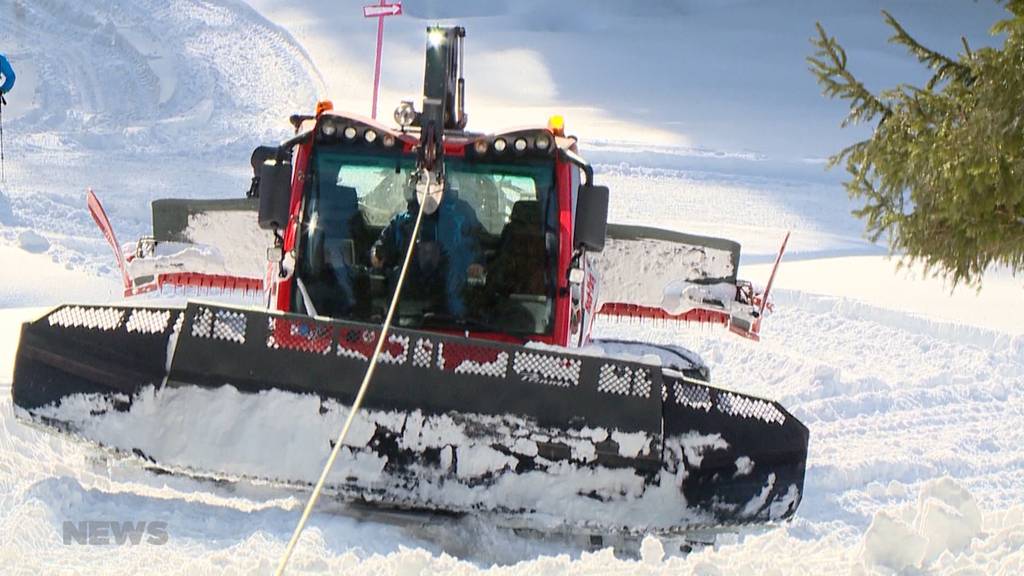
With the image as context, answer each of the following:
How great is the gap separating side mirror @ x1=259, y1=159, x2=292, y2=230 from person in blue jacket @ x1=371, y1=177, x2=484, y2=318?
434mm

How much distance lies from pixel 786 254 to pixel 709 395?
35.0 ft

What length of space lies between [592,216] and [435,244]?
0.70 m

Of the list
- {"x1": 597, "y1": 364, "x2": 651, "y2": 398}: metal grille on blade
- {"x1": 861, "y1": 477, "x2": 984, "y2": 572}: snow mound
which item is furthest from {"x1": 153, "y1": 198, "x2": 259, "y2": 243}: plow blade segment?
{"x1": 861, "y1": 477, "x2": 984, "y2": 572}: snow mound

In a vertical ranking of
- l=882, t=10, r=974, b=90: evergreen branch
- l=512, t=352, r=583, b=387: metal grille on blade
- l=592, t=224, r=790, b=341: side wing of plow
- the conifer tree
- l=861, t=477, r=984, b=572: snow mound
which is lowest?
l=861, t=477, r=984, b=572: snow mound

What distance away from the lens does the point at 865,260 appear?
1462 cm

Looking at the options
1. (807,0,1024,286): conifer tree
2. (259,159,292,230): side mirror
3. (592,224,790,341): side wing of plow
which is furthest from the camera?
(592,224,790,341): side wing of plow

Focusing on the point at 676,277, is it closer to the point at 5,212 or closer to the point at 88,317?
the point at 88,317

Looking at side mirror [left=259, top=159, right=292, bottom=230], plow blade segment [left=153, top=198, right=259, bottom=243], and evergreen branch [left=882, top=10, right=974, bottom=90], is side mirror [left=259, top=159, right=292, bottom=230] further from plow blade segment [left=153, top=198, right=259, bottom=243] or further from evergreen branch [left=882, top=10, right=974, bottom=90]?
evergreen branch [left=882, top=10, right=974, bottom=90]

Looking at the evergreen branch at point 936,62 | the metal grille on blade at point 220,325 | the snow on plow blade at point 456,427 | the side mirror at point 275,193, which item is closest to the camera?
the snow on plow blade at point 456,427

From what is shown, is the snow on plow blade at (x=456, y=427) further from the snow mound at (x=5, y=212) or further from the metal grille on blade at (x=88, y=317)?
the snow mound at (x=5, y=212)

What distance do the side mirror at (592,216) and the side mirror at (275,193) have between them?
4.12ft

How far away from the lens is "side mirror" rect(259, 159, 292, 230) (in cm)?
500

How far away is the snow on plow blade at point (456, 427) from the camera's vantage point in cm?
445

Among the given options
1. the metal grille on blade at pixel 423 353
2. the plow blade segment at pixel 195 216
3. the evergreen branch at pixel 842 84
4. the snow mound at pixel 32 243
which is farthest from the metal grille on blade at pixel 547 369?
the snow mound at pixel 32 243
